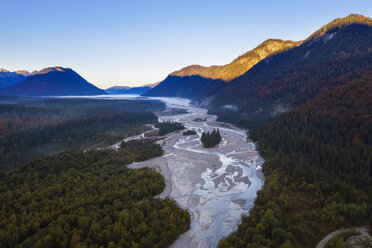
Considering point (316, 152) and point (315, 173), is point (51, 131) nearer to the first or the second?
point (315, 173)

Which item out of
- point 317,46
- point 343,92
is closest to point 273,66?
point 317,46

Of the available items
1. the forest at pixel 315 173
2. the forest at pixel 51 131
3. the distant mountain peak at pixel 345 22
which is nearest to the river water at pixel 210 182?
the forest at pixel 315 173

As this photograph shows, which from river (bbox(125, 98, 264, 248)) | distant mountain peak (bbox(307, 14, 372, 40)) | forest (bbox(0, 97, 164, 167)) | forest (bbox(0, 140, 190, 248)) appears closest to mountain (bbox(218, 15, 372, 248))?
river (bbox(125, 98, 264, 248))

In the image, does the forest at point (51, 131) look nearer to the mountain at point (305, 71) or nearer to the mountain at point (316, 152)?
the mountain at point (316, 152)

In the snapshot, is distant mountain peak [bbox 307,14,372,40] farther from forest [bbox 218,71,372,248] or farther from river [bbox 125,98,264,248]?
river [bbox 125,98,264,248]

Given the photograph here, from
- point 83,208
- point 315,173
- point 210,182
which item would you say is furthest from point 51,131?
point 315,173

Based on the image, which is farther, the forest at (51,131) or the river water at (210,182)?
the forest at (51,131)
